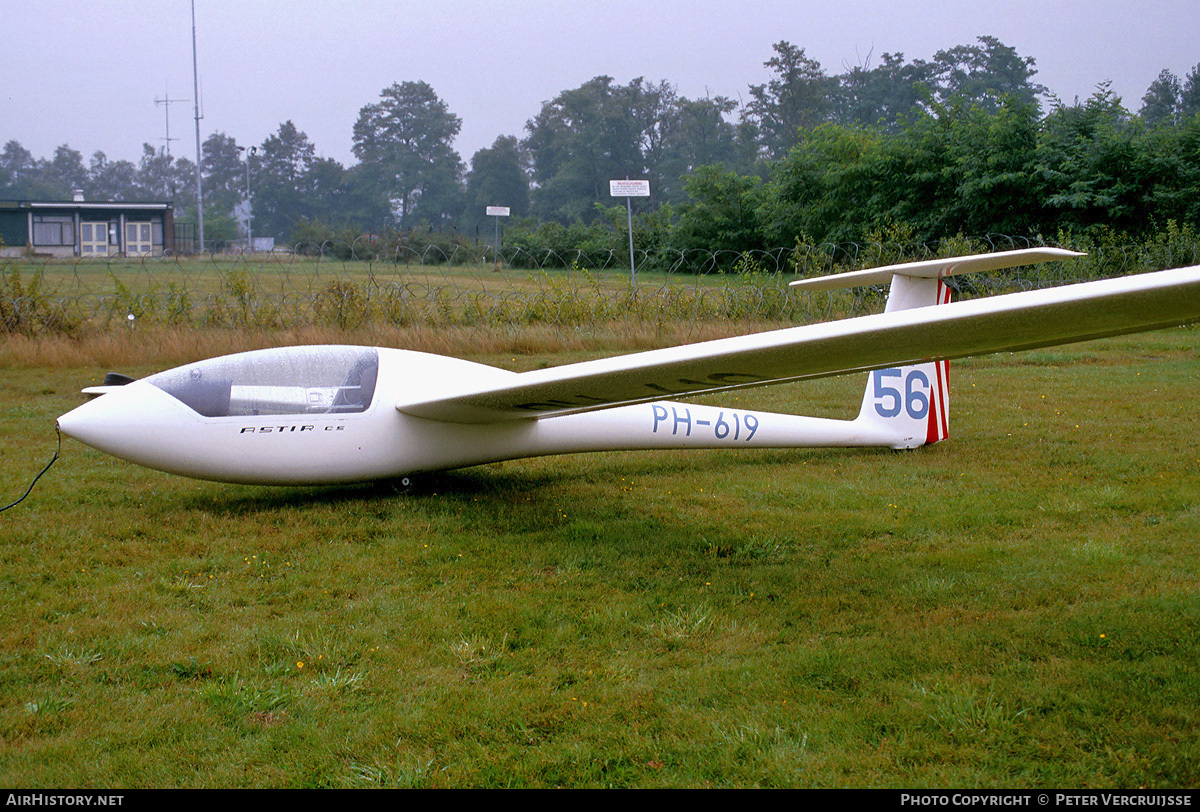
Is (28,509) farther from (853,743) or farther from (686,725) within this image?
(853,743)

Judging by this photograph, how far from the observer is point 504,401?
6312 millimetres

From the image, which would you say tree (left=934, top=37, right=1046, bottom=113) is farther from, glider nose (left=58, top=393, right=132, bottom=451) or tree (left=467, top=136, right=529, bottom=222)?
glider nose (left=58, top=393, right=132, bottom=451)

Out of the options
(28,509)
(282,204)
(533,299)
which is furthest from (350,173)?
(28,509)

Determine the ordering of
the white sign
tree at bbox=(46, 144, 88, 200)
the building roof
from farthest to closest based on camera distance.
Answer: tree at bbox=(46, 144, 88, 200) → the building roof → the white sign

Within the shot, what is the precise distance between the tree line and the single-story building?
1021cm

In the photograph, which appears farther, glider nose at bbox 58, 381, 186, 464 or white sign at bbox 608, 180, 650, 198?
white sign at bbox 608, 180, 650, 198

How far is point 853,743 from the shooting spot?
3.33 m

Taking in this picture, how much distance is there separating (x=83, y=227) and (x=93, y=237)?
4.48 feet

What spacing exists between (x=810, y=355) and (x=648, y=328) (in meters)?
11.5

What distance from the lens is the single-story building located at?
5631cm

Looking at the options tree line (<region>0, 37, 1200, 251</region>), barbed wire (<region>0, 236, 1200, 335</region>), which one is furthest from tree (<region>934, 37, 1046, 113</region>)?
barbed wire (<region>0, 236, 1200, 335</region>)

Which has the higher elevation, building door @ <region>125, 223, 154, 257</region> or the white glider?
building door @ <region>125, 223, 154, 257</region>

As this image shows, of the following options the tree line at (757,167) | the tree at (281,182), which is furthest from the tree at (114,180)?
the tree at (281,182)

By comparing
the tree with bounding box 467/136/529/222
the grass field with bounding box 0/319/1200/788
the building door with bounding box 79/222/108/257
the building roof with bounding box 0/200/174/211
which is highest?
the tree with bounding box 467/136/529/222
